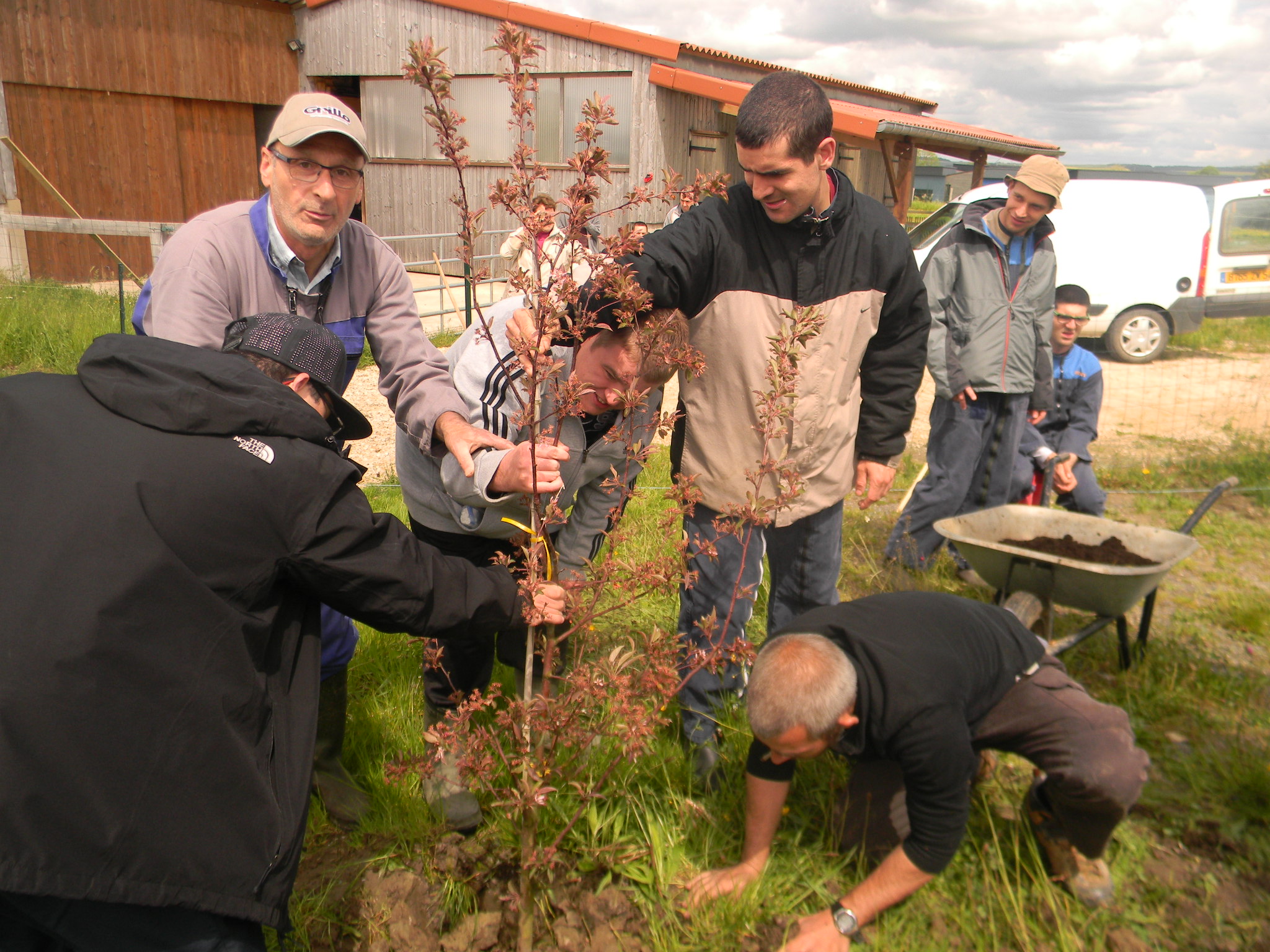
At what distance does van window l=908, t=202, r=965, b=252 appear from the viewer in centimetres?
1194

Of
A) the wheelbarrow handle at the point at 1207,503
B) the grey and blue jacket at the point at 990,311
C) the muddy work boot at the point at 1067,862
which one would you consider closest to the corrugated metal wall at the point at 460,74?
the grey and blue jacket at the point at 990,311

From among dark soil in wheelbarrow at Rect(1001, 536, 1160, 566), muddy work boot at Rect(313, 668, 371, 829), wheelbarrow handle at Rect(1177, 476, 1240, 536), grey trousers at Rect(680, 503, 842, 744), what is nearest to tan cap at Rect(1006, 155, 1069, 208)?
wheelbarrow handle at Rect(1177, 476, 1240, 536)

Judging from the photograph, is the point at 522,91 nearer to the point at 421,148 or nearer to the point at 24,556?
the point at 24,556

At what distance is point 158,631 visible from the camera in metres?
1.47

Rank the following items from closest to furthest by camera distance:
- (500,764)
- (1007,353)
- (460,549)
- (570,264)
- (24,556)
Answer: (24,556) < (570,264) < (500,764) < (460,549) < (1007,353)

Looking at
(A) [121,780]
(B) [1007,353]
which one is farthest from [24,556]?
(B) [1007,353]

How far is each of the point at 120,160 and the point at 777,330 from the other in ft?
47.5

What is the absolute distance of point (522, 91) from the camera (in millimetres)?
1784

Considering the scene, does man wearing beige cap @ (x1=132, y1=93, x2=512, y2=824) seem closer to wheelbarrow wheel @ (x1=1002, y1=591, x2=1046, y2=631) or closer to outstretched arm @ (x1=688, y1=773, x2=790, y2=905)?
outstretched arm @ (x1=688, y1=773, x2=790, y2=905)

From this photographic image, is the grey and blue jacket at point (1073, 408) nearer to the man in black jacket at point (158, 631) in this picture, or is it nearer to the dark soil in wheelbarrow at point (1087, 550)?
the dark soil in wheelbarrow at point (1087, 550)

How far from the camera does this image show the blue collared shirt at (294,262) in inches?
100.0

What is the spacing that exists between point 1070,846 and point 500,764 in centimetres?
166

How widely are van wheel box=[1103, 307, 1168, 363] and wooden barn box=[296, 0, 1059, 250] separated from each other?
400 cm

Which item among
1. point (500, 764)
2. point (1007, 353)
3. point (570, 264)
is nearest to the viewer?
point (570, 264)
